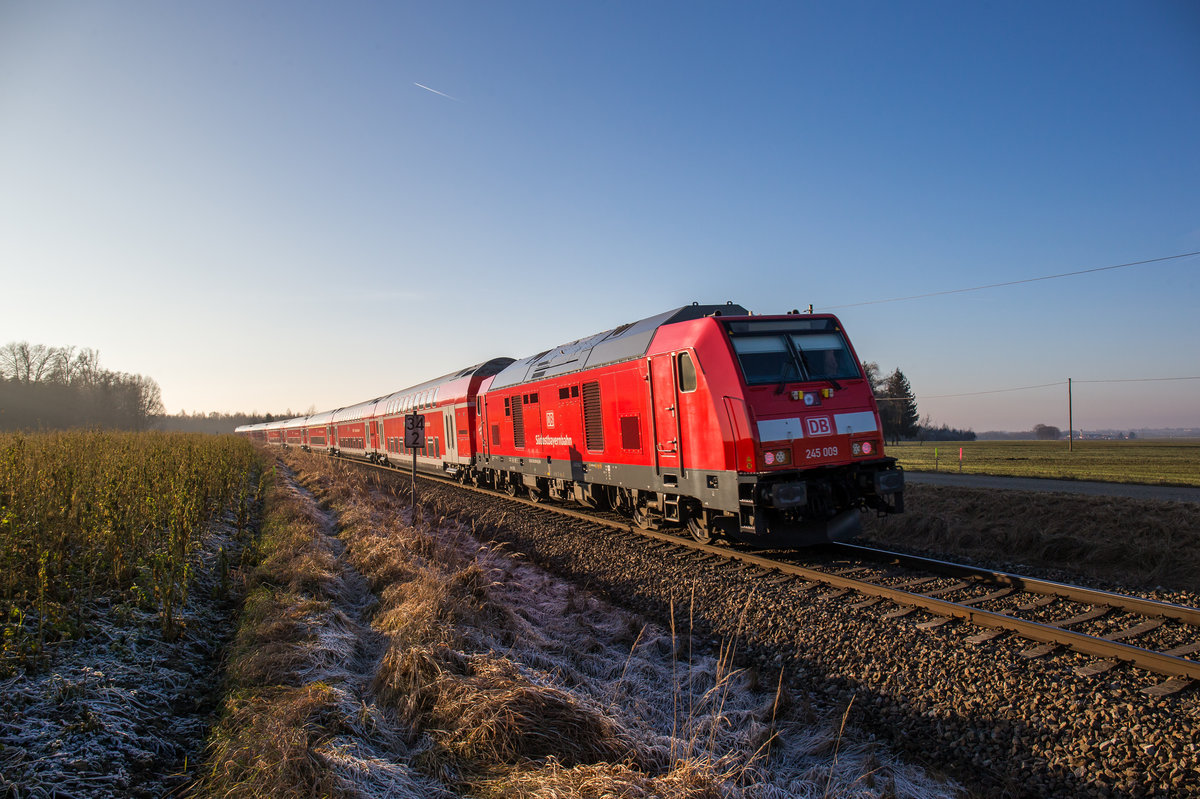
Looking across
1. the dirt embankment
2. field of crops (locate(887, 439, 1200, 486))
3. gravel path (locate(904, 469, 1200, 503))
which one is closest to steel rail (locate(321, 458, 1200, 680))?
the dirt embankment

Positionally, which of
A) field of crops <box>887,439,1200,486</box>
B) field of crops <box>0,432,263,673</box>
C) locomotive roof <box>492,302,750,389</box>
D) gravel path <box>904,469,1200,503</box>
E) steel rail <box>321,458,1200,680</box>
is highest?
locomotive roof <box>492,302,750,389</box>

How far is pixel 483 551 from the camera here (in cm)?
973

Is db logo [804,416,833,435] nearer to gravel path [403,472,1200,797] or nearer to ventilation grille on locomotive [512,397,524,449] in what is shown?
gravel path [403,472,1200,797]

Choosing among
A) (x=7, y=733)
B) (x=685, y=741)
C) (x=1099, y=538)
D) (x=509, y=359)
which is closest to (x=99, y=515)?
(x=7, y=733)

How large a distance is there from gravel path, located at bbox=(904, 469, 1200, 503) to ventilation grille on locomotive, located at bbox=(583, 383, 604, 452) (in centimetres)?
928

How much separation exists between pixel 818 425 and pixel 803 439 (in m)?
0.36

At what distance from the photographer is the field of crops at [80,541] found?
4.45m

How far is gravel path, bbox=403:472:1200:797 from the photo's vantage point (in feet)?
11.2

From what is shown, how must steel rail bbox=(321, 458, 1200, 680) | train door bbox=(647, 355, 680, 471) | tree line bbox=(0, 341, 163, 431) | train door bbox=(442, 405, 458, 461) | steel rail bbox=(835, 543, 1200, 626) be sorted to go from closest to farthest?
steel rail bbox=(321, 458, 1200, 680) < steel rail bbox=(835, 543, 1200, 626) < train door bbox=(647, 355, 680, 471) < train door bbox=(442, 405, 458, 461) < tree line bbox=(0, 341, 163, 431)

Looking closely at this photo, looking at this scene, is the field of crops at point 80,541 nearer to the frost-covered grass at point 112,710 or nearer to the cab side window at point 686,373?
the frost-covered grass at point 112,710

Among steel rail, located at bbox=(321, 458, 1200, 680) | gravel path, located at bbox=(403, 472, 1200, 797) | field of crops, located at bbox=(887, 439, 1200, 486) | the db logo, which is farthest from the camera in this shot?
field of crops, located at bbox=(887, 439, 1200, 486)

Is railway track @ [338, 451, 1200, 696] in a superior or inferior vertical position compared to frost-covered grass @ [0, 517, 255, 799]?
inferior

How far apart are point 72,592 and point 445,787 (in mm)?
4405

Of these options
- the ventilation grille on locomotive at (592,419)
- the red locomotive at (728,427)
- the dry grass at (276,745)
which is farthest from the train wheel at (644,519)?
the dry grass at (276,745)
